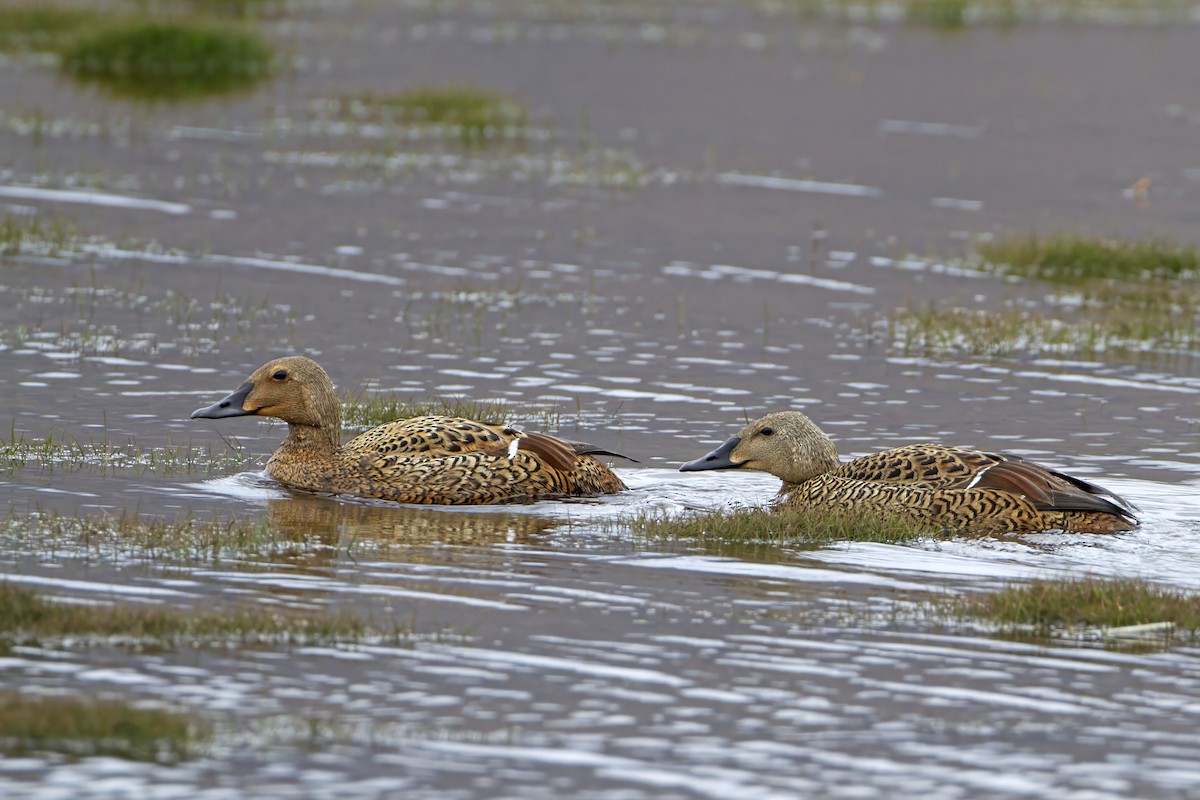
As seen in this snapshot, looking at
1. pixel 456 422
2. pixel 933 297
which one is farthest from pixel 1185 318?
pixel 456 422

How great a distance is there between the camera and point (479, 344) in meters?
18.5

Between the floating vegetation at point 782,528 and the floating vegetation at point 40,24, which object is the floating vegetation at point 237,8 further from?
the floating vegetation at point 782,528

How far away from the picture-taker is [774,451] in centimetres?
1304

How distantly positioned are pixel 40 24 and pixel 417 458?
30.8 m

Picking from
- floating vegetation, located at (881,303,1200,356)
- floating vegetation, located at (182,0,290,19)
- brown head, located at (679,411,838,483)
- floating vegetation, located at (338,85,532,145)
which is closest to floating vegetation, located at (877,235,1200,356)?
floating vegetation, located at (881,303,1200,356)

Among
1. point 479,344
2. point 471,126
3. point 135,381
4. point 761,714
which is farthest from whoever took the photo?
point 471,126

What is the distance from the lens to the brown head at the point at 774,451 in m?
13.0

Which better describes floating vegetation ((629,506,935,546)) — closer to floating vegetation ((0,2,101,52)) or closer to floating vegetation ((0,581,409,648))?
floating vegetation ((0,581,409,648))

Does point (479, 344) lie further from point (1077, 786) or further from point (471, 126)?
point (471, 126)

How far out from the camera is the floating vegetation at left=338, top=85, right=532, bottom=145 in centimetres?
3259

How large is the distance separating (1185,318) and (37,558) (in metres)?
14.1

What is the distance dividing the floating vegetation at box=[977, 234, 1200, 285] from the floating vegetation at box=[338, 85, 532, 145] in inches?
430

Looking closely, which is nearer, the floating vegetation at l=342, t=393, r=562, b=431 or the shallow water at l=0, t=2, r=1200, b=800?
the shallow water at l=0, t=2, r=1200, b=800

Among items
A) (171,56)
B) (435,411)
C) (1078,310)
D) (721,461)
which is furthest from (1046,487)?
(171,56)
